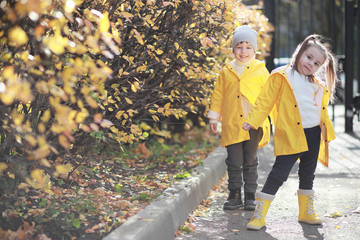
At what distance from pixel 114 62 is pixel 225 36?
1418 millimetres

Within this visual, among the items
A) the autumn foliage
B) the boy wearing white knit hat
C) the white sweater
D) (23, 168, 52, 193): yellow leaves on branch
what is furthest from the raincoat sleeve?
(23, 168, 52, 193): yellow leaves on branch

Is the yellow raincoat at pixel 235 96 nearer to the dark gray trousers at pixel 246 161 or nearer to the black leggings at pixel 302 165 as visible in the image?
the dark gray trousers at pixel 246 161

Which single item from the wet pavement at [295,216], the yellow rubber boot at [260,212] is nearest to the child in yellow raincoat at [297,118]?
the yellow rubber boot at [260,212]

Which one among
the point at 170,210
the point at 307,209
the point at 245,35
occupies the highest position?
the point at 245,35

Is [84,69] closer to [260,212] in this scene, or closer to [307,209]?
[260,212]

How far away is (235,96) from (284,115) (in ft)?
2.30

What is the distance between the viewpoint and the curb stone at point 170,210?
3.31 metres

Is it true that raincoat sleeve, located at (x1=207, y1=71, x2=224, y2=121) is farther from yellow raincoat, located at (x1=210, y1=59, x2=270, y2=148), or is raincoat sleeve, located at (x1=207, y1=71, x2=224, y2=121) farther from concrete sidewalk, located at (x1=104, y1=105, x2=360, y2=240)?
concrete sidewalk, located at (x1=104, y1=105, x2=360, y2=240)

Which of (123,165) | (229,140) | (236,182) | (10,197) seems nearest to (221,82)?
(229,140)

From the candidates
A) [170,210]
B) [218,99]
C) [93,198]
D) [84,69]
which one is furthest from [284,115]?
[84,69]

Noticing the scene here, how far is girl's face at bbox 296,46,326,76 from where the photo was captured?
14.3 feet

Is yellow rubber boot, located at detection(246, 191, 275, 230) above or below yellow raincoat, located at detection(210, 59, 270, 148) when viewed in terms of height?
below

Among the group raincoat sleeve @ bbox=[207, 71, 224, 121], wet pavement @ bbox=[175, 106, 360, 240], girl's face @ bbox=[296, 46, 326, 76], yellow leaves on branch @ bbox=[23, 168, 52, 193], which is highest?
girl's face @ bbox=[296, 46, 326, 76]

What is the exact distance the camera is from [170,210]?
3.99m
